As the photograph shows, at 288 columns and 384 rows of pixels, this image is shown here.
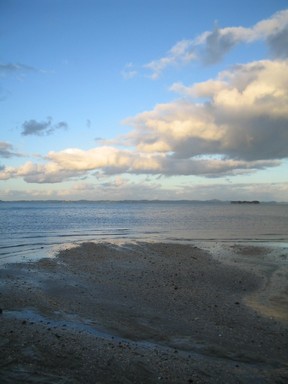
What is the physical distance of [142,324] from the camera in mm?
9977

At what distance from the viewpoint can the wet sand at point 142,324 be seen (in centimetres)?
708

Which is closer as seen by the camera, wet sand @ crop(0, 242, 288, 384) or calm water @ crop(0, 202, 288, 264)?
wet sand @ crop(0, 242, 288, 384)

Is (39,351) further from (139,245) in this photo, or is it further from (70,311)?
(139,245)

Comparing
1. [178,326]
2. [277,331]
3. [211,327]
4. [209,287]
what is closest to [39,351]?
[178,326]

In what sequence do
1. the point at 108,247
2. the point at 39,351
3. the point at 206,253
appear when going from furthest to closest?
the point at 108,247 < the point at 206,253 < the point at 39,351

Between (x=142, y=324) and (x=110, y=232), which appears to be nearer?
(x=142, y=324)

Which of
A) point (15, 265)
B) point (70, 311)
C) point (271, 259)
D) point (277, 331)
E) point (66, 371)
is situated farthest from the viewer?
point (271, 259)

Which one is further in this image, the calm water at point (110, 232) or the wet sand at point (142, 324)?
the calm water at point (110, 232)

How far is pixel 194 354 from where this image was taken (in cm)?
799

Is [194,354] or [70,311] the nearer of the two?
[194,354]

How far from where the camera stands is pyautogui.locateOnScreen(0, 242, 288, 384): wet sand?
279 inches

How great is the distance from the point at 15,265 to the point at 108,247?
31.9ft

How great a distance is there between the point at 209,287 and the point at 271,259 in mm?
10255

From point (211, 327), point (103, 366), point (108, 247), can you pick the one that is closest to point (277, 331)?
Answer: point (211, 327)
